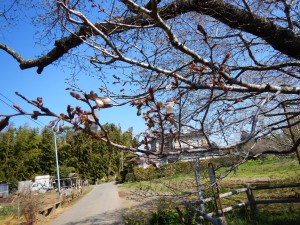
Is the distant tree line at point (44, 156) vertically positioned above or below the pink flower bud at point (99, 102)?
above

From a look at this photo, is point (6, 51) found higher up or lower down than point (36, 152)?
lower down

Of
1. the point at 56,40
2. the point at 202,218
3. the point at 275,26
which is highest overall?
the point at 56,40

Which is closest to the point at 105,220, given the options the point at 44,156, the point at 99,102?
the point at 99,102

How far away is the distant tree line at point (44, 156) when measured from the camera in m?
39.2

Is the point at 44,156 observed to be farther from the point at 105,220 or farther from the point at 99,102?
the point at 99,102

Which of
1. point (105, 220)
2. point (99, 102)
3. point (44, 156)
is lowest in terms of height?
point (105, 220)

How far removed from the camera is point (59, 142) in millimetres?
50562

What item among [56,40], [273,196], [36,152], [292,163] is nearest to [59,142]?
[36,152]

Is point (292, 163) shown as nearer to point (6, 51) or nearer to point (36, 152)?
point (6, 51)

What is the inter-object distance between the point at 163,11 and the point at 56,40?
5.17 feet

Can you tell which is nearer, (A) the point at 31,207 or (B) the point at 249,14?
(B) the point at 249,14

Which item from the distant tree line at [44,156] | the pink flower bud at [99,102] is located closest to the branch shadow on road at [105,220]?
the pink flower bud at [99,102]

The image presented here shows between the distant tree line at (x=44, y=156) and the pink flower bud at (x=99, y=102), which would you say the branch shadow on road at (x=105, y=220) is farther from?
the distant tree line at (x=44, y=156)

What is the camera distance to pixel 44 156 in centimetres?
4472
